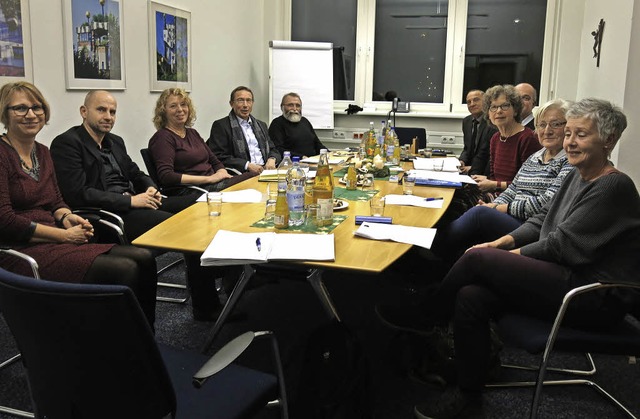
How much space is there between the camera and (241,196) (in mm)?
2846

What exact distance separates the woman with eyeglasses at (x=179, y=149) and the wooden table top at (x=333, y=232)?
46.3 inches

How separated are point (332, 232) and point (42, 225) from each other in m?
1.28

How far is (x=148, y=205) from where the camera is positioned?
10.4 ft

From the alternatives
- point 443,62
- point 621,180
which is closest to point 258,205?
point 621,180

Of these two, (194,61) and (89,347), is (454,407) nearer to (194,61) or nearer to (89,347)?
(89,347)

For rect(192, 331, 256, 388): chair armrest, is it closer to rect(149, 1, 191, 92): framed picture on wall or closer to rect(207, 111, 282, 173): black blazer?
rect(207, 111, 282, 173): black blazer

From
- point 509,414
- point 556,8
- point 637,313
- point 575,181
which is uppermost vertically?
point 556,8

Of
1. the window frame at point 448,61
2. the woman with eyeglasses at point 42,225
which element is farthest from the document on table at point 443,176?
the window frame at point 448,61

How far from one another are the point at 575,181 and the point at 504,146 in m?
1.51

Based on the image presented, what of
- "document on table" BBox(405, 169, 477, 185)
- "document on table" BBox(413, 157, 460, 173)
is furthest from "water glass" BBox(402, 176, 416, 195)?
"document on table" BBox(413, 157, 460, 173)

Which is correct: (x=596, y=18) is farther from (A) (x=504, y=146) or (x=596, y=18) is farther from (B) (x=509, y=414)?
(B) (x=509, y=414)

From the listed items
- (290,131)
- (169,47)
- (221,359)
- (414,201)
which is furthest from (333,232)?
(290,131)

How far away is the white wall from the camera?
3547 millimetres

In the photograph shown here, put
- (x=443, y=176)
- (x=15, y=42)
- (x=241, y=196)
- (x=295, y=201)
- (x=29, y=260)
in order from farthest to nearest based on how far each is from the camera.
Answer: (x=443, y=176)
(x=15, y=42)
(x=241, y=196)
(x=295, y=201)
(x=29, y=260)
